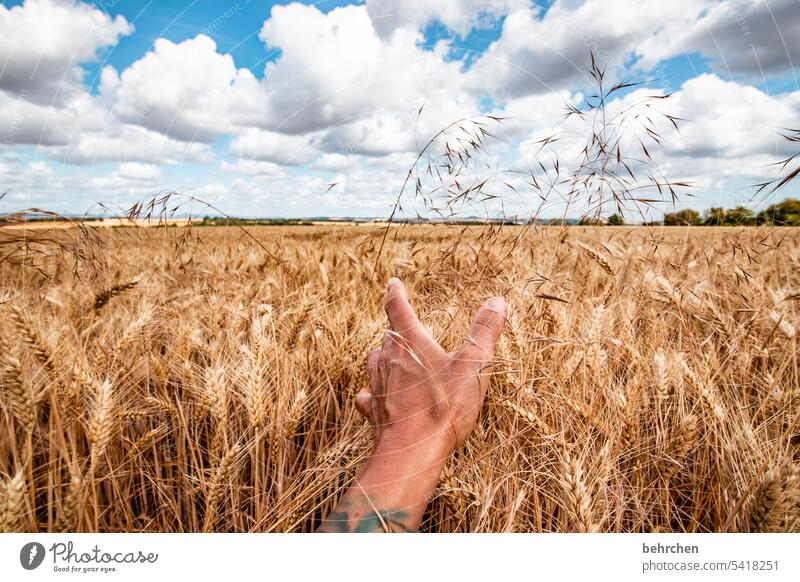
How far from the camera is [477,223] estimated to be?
1450 mm

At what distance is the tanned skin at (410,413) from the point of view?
0.84m

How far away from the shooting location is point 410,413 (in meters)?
0.97

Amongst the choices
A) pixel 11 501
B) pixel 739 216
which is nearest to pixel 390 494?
pixel 11 501

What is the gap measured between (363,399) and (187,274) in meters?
1.83

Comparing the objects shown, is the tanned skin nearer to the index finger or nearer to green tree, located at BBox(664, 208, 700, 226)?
the index finger

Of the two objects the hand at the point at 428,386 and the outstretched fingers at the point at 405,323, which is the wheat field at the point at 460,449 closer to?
the hand at the point at 428,386

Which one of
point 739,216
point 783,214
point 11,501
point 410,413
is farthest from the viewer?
point 783,214

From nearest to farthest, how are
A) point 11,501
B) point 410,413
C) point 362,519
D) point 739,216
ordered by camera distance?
point 11,501, point 362,519, point 410,413, point 739,216

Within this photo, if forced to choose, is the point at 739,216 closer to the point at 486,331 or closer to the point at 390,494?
the point at 486,331
